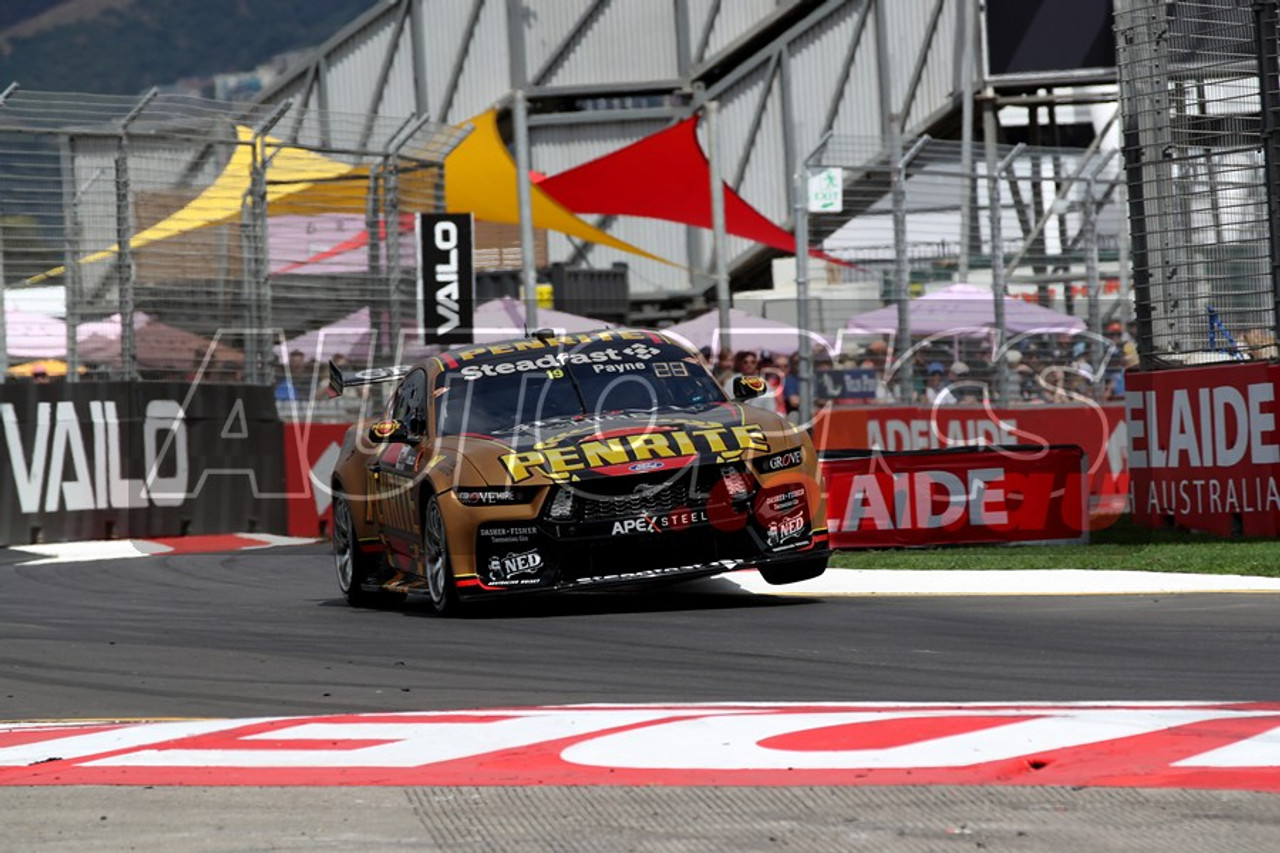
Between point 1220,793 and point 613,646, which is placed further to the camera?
point 613,646

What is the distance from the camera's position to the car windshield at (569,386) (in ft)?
40.5

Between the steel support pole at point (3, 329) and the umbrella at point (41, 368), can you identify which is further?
the umbrella at point (41, 368)

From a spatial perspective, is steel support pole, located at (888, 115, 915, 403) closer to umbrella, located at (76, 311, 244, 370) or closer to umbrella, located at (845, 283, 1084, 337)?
umbrella, located at (845, 283, 1084, 337)

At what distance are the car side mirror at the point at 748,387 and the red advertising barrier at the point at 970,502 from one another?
11.9ft

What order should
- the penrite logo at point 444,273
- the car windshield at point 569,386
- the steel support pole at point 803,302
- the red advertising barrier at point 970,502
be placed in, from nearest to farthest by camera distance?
the car windshield at point 569,386
the red advertising barrier at point 970,502
the steel support pole at point 803,302
the penrite logo at point 444,273

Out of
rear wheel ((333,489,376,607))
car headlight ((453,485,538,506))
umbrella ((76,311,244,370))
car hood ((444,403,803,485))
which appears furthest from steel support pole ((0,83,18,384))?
car headlight ((453,485,538,506))

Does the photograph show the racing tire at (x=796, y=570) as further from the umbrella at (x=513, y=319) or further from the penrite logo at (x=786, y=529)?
the umbrella at (x=513, y=319)

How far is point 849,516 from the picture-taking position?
15867 mm

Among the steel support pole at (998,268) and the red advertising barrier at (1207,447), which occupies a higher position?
the steel support pole at (998,268)

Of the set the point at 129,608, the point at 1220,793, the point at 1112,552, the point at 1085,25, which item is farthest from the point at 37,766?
the point at 1085,25

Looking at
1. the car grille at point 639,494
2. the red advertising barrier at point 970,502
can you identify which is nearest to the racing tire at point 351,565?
the car grille at point 639,494

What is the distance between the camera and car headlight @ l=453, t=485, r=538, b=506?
1134 centimetres

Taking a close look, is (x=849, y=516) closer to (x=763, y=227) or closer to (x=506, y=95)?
(x=763, y=227)

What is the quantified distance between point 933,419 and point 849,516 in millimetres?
7495
